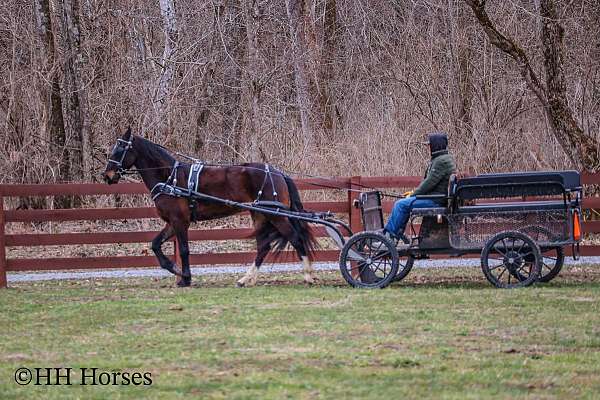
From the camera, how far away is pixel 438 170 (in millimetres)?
13773

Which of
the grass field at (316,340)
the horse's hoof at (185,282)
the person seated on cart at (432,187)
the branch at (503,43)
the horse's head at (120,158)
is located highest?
the branch at (503,43)

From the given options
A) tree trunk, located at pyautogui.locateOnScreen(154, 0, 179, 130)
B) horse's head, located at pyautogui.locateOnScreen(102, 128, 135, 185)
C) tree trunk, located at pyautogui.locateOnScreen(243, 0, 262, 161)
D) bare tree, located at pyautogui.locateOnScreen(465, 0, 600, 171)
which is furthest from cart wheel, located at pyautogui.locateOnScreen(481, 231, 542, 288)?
tree trunk, located at pyautogui.locateOnScreen(243, 0, 262, 161)

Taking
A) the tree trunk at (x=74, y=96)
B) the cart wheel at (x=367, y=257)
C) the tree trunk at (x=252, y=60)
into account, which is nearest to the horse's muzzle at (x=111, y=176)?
the cart wheel at (x=367, y=257)

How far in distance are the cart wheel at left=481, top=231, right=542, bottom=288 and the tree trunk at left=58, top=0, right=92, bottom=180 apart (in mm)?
12948

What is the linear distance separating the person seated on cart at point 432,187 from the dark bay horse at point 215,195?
149 cm

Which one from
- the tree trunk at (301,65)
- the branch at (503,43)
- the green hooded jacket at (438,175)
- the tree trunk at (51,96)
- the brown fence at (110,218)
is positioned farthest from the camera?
the tree trunk at (301,65)

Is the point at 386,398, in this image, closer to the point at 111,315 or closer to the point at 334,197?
the point at 111,315

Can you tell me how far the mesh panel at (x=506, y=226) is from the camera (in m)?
13.5

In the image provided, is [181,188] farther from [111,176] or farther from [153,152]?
[111,176]

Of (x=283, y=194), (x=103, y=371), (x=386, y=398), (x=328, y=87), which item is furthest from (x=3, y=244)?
(x=328, y=87)

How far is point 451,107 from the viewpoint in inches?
998

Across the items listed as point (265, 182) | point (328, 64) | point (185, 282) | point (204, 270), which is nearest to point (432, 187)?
point (265, 182)

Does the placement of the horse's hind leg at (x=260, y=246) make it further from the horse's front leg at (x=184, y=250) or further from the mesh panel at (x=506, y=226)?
the mesh panel at (x=506, y=226)

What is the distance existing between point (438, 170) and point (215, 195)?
3186 mm
